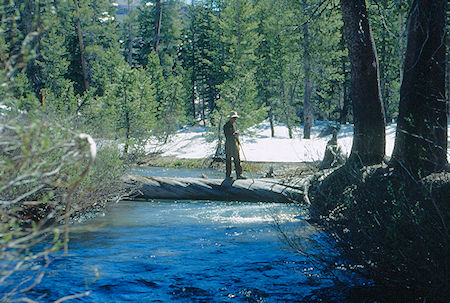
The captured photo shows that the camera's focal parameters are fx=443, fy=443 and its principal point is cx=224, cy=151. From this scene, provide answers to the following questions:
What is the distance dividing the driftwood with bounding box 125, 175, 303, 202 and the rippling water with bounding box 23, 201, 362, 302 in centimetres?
193

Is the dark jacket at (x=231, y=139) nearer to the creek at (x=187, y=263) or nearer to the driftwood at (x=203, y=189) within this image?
the driftwood at (x=203, y=189)

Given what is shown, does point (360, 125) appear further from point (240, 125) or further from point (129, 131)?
point (240, 125)

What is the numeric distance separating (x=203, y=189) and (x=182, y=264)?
18.7 ft

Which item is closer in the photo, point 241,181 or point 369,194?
point 369,194

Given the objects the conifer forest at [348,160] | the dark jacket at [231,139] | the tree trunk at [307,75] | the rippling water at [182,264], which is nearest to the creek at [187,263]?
the rippling water at [182,264]

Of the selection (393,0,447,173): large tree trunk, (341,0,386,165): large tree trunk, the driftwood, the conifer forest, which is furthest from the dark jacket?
(393,0,447,173): large tree trunk

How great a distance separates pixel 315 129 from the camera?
1671 inches

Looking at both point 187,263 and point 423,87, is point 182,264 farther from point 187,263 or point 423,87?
point 423,87

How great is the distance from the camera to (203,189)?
492 inches

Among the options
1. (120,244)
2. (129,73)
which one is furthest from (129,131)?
(120,244)

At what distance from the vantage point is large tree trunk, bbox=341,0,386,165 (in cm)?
861

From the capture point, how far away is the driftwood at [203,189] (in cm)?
1215

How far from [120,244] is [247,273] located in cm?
268

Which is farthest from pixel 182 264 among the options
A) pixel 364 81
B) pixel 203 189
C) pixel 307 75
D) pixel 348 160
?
pixel 307 75
